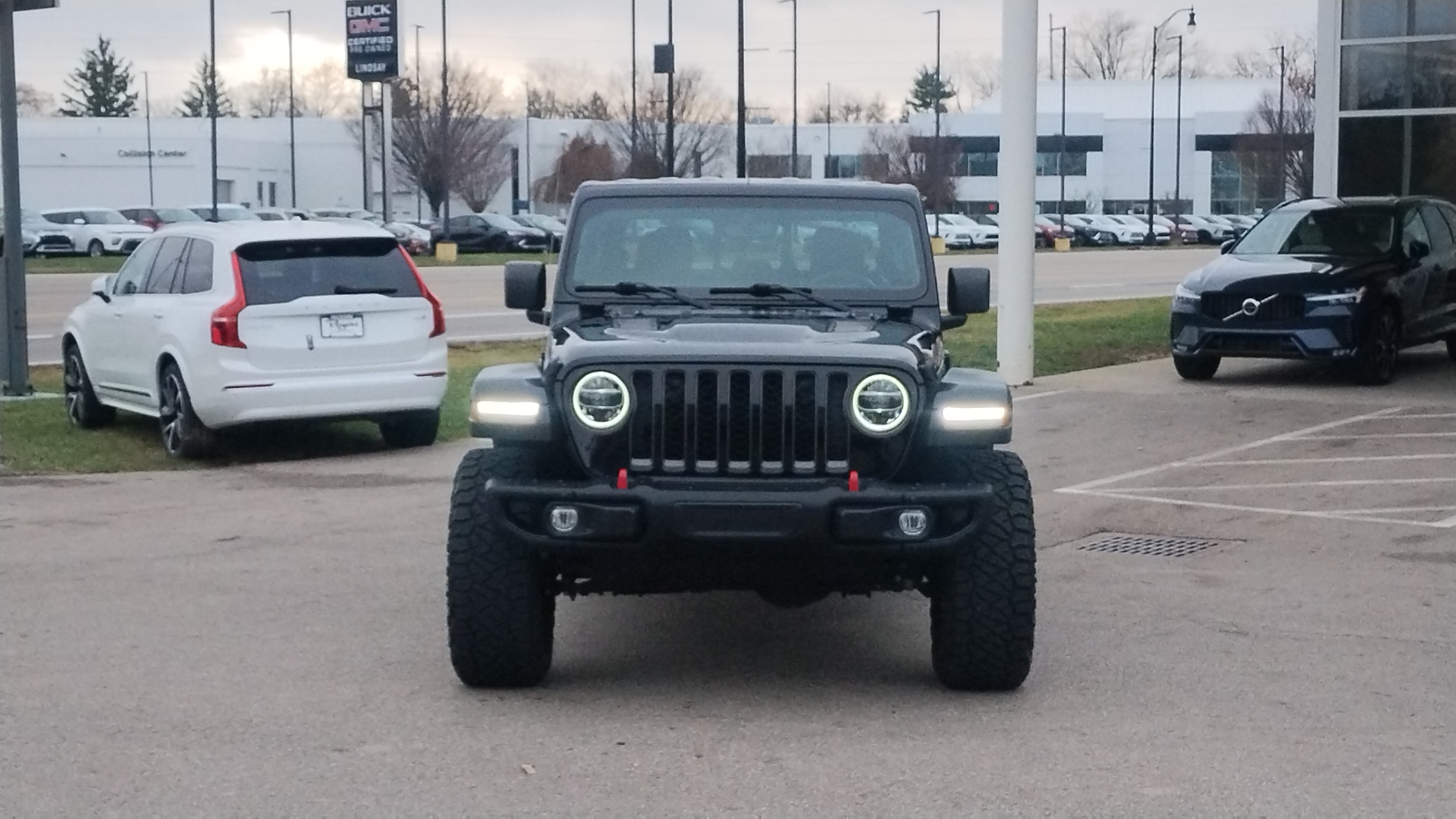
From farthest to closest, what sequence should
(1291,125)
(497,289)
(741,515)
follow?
1. (1291,125)
2. (497,289)
3. (741,515)

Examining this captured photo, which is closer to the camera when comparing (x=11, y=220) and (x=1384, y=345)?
(x=11, y=220)

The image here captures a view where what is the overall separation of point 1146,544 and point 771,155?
272 ft

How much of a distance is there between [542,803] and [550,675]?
156cm

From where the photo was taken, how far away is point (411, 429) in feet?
43.8

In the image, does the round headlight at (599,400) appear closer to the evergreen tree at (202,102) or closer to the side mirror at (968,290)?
the side mirror at (968,290)

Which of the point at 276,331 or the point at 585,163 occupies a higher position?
the point at 585,163

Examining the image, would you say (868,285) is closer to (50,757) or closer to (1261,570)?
(1261,570)

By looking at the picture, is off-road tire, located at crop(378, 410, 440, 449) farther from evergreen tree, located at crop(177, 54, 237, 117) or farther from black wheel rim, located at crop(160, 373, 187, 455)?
evergreen tree, located at crop(177, 54, 237, 117)

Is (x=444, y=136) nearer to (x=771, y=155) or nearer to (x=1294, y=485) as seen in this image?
(x=771, y=155)

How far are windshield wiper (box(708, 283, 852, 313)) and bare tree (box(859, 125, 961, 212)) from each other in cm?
7543

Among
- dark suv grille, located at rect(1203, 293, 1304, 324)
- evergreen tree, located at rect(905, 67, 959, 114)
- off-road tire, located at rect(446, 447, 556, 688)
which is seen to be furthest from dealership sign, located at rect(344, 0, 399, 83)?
evergreen tree, located at rect(905, 67, 959, 114)

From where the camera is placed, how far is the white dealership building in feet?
302

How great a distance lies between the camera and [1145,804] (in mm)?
5219

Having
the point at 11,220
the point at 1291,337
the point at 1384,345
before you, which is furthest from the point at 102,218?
the point at 1384,345
